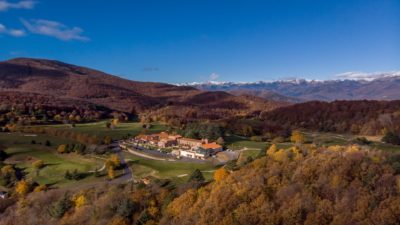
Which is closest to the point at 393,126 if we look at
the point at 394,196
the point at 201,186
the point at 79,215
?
the point at 394,196

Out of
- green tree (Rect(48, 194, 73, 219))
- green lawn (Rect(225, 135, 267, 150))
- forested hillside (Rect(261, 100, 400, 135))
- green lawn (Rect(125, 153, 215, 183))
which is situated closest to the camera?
green tree (Rect(48, 194, 73, 219))

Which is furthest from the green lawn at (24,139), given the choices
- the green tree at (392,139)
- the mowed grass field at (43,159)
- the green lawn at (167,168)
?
the green tree at (392,139)

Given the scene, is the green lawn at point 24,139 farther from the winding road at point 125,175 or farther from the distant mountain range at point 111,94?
the distant mountain range at point 111,94

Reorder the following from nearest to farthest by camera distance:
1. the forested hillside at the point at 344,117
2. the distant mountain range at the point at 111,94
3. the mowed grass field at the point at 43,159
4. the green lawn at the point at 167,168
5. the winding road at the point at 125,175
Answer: the green lawn at the point at 167,168 → the winding road at the point at 125,175 → the mowed grass field at the point at 43,159 → the forested hillside at the point at 344,117 → the distant mountain range at the point at 111,94

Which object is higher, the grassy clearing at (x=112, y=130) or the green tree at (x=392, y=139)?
the grassy clearing at (x=112, y=130)

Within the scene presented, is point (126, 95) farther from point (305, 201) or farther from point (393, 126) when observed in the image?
point (305, 201)

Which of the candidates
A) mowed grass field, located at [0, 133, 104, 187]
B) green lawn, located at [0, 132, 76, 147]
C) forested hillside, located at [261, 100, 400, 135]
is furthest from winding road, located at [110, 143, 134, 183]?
forested hillside, located at [261, 100, 400, 135]

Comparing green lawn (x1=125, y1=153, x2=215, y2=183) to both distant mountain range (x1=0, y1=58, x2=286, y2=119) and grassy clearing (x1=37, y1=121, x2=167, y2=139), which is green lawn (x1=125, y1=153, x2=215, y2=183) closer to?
grassy clearing (x1=37, y1=121, x2=167, y2=139)

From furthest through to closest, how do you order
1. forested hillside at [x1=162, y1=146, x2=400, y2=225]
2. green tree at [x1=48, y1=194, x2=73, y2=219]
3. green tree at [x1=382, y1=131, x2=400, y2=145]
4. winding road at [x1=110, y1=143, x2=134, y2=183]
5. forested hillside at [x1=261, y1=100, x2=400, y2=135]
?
forested hillside at [x1=261, y1=100, x2=400, y2=135] → green tree at [x1=382, y1=131, x2=400, y2=145] → winding road at [x1=110, y1=143, x2=134, y2=183] → green tree at [x1=48, y1=194, x2=73, y2=219] → forested hillside at [x1=162, y1=146, x2=400, y2=225]

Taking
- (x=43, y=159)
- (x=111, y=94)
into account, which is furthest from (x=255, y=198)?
(x=111, y=94)
